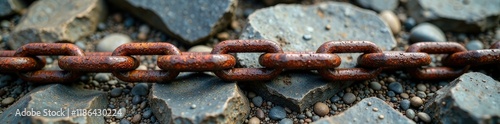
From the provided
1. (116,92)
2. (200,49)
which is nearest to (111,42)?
(116,92)

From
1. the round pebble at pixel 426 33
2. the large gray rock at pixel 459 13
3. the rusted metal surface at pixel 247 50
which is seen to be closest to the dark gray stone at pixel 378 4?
the large gray rock at pixel 459 13

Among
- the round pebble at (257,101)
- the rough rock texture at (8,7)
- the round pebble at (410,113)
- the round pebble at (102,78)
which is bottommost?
the round pebble at (410,113)

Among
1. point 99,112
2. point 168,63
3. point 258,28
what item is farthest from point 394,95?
point 99,112

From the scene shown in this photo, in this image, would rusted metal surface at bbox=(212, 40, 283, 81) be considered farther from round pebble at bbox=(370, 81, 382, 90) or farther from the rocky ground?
round pebble at bbox=(370, 81, 382, 90)

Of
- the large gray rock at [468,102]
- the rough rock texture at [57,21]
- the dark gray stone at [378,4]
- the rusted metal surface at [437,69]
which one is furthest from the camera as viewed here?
the dark gray stone at [378,4]

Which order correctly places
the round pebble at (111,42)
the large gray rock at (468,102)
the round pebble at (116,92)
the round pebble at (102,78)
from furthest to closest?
1. the round pebble at (111,42)
2. the round pebble at (102,78)
3. the round pebble at (116,92)
4. the large gray rock at (468,102)

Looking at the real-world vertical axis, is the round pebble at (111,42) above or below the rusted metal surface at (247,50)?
below

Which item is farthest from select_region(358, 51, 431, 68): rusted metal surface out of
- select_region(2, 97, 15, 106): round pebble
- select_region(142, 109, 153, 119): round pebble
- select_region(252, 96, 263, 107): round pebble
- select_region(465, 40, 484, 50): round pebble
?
select_region(2, 97, 15, 106): round pebble

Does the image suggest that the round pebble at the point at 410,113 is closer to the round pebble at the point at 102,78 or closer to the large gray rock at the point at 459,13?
the large gray rock at the point at 459,13

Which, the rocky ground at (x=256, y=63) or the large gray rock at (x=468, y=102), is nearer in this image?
the large gray rock at (x=468, y=102)
